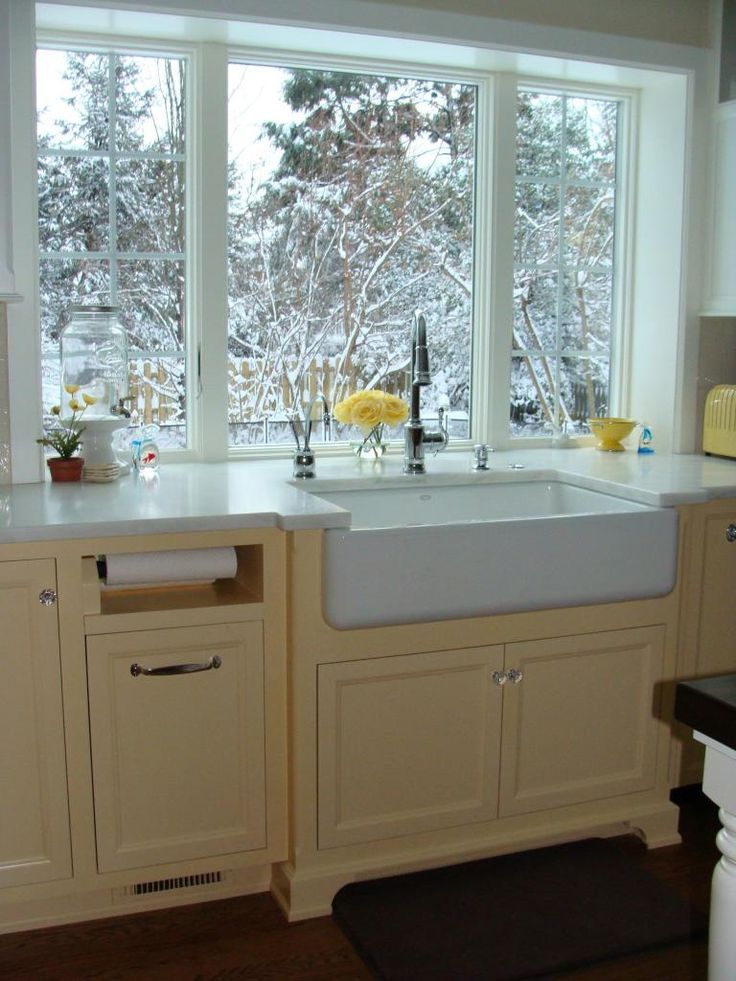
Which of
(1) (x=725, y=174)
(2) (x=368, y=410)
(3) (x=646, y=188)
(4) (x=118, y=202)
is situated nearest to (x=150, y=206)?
(4) (x=118, y=202)

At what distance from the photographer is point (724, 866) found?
4.00ft

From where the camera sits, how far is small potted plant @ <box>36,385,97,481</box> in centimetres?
269

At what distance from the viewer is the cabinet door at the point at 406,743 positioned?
7.98 ft

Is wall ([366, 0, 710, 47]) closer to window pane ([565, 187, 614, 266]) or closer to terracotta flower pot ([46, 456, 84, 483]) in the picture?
window pane ([565, 187, 614, 266])

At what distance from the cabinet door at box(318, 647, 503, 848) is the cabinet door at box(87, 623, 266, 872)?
165mm

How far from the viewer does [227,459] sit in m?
3.16

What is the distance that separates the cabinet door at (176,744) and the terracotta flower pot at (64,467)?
0.58 meters

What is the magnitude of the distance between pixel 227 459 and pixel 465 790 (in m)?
1.18

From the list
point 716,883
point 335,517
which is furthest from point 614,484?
point 716,883

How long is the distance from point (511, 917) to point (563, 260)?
2.02m

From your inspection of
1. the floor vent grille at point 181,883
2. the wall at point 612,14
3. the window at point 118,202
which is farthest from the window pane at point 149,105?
the floor vent grille at point 181,883

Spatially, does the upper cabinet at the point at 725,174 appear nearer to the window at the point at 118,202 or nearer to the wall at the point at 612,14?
the wall at the point at 612,14

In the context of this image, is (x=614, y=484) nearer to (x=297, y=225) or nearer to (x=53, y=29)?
(x=297, y=225)

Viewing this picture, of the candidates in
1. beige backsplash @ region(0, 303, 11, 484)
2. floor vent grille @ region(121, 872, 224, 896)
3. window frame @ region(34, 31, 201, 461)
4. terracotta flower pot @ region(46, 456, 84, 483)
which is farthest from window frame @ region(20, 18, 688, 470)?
floor vent grille @ region(121, 872, 224, 896)
